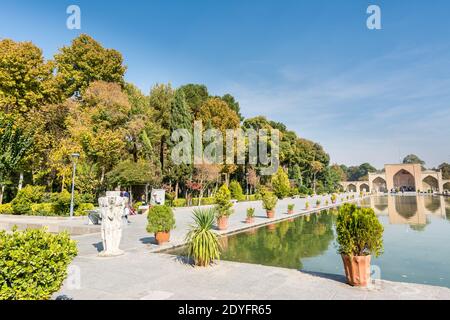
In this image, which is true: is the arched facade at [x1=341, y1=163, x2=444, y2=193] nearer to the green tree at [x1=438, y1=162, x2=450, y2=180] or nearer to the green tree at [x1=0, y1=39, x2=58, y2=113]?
the green tree at [x1=438, y1=162, x2=450, y2=180]

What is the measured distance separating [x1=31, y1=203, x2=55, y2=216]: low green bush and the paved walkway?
12.4 metres

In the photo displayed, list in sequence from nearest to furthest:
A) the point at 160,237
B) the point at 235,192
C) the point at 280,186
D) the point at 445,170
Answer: the point at 160,237
the point at 235,192
the point at 280,186
the point at 445,170

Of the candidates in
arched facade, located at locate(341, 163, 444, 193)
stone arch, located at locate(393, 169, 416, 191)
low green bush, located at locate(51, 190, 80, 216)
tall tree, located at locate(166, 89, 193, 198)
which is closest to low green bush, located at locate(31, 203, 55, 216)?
low green bush, located at locate(51, 190, 80, 216)

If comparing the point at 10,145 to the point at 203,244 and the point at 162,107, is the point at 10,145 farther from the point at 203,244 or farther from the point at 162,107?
the point at 203,244

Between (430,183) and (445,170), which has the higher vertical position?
(445,170)

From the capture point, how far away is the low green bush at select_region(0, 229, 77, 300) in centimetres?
288

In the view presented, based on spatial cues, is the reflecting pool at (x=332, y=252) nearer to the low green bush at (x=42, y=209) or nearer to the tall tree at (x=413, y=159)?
the low green bush at (x=42, y=209)

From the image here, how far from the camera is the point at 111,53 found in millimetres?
27438

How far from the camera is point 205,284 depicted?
512cm

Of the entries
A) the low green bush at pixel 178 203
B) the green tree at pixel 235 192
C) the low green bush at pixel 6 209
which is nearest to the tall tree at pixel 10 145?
the low green bush at pixel 6 209

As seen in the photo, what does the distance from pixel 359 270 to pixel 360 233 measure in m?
0.65

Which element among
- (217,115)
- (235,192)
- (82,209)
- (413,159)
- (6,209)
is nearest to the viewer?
(82,209)

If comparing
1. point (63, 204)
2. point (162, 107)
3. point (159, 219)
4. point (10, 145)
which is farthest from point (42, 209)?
point (162, 107)

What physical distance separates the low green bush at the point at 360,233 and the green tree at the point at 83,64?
26.6 m
